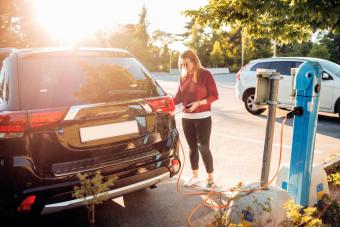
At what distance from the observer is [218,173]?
4930 millimetres

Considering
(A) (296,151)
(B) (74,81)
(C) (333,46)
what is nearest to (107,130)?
(B) (74,81)

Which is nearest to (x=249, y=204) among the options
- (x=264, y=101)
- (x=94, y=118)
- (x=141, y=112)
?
(x=264, y=101)

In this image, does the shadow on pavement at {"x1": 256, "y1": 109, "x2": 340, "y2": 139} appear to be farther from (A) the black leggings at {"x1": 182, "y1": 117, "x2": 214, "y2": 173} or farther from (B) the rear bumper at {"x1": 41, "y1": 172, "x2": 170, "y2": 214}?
(B) the rear bumper at {"x1": 41, "y1": 172, "x2": 170, "y2": 214}

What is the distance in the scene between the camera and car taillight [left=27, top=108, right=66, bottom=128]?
261cm

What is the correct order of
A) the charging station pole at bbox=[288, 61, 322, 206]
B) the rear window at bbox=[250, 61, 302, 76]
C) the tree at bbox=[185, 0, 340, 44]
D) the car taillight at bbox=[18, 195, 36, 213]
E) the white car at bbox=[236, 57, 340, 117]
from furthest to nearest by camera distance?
the rear window at bbox=[250, 61, 302, 76] → the white car at bbox=[236, 57, 340, 117] → the tree at bbox=[185, 0, 340, 44] → the charging station pole at bbox=[288, 61, 322, 206] → the car taillight at bbox=[18, 195, 36, 213]

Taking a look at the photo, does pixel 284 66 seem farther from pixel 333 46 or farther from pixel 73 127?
pixel 333 46

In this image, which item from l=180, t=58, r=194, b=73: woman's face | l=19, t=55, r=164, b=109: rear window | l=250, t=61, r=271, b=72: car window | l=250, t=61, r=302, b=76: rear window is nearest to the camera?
l=19, t=55, r=164, b=109: rear window

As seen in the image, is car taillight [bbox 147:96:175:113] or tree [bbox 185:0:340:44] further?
tree [bbox 185:0:340:44]

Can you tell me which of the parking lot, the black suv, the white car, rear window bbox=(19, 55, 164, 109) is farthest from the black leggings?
the white car

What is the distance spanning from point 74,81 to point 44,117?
1.57ft

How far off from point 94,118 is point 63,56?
2.27 ft

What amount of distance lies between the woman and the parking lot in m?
0.63

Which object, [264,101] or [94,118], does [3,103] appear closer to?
[94,118]

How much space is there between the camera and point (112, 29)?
52375mm
